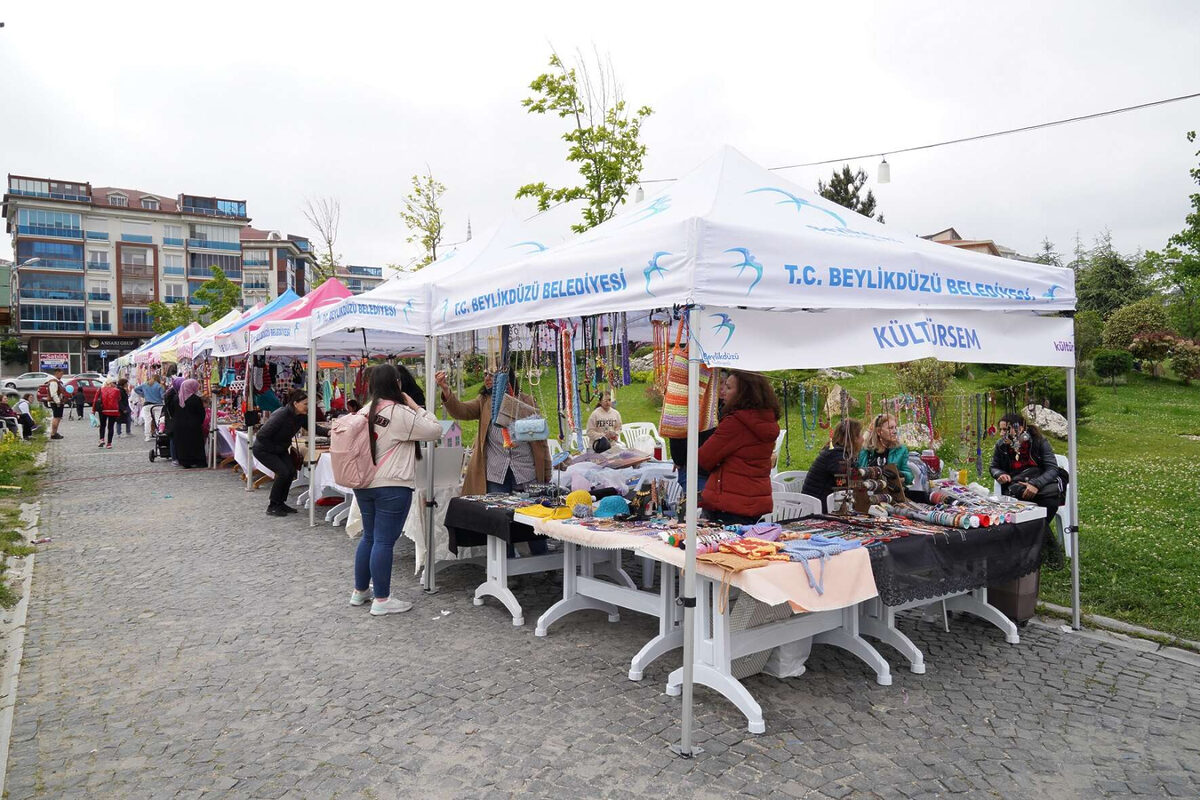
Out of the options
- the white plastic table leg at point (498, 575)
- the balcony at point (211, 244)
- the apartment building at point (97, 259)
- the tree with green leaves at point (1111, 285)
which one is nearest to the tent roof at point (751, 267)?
the white plastic table leg at point (498, 575)

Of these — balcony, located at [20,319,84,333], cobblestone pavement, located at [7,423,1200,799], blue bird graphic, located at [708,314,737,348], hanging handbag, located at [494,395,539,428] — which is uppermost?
balcony, located at [20,319,84,333]

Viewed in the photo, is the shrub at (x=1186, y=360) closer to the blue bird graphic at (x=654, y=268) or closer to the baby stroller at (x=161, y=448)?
the blue bird graphic at (x=654, y=268)

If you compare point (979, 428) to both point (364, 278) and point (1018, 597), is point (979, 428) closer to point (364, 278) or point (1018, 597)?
point (1018, 597)

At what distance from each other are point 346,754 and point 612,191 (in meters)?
10.5

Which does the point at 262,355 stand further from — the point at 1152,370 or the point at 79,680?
the point at 1152,370

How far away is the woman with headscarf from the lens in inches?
527

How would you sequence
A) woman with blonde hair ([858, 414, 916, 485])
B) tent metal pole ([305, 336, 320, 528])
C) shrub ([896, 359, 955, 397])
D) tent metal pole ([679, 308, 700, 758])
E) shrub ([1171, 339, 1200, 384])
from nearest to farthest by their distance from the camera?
tent metal pole ([679, 308, 700, 758]) < woman with blonde hair ([858, 414, 916, 485]) < tent metal pole ([305, 336, 320, 528]) < shrub ([896, 359, 955, 397]) < shrub ([1171, 339, 1200, 384])

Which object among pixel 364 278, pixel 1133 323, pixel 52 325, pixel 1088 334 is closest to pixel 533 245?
pixel 1088 334

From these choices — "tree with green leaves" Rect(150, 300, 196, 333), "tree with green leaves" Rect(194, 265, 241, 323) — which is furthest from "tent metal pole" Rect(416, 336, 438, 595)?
"tree with green leaves" Rect(150, 300, 196, 333)

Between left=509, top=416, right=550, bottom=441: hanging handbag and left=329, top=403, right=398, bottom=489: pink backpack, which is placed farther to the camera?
left=509, top=416, right=550, bottom=441: hanging handbag

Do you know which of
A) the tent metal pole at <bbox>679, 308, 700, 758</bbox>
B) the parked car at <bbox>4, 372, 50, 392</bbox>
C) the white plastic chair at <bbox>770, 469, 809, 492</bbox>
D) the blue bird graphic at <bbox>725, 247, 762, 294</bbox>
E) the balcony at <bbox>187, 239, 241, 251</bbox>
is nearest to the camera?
the tent metal pole at <bbox>679, 308, 700, 758</bbox>

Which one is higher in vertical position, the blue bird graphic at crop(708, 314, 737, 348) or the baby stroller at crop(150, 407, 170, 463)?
the blue bird graphic at crop(708, 314, 737, 348)

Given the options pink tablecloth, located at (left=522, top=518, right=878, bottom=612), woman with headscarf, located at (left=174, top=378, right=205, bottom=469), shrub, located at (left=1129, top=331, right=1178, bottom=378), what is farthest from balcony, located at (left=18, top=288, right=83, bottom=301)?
pink tablecloth, located at (left=522, top=518, right=878, bottom=612)

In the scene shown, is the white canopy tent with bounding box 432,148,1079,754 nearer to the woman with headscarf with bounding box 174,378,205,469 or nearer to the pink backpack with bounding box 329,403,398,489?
the pink backpack with bounding box 329,403,398,489
